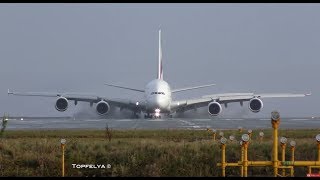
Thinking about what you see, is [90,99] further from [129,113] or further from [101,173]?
[101,173]

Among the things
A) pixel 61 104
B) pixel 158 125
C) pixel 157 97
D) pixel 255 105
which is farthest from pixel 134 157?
pixel 255 105

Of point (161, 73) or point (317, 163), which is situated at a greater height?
point (161, 73)

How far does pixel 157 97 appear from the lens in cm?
6397

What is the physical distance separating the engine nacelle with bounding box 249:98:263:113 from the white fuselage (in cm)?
910

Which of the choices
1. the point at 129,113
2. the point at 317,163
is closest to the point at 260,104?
the point at 129,113

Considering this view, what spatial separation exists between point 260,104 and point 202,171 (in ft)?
161

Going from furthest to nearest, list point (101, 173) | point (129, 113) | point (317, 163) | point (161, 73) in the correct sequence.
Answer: point (161, 73)
point (129, 113)
point (101, 173)
point (317, 163)

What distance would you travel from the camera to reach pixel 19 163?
2011 cm

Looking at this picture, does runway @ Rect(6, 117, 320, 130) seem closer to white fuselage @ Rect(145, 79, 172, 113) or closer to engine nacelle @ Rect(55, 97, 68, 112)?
white fuselage @ Rect(145, 79, 172, 113)

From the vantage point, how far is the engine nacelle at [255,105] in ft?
221

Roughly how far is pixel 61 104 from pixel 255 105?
70.4 feet

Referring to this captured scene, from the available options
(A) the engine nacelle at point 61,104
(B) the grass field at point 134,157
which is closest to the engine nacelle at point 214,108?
(A) the engine nacelle at point 61,104

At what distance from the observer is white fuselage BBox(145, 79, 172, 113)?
211ft

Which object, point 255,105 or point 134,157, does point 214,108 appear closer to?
point 255,105
